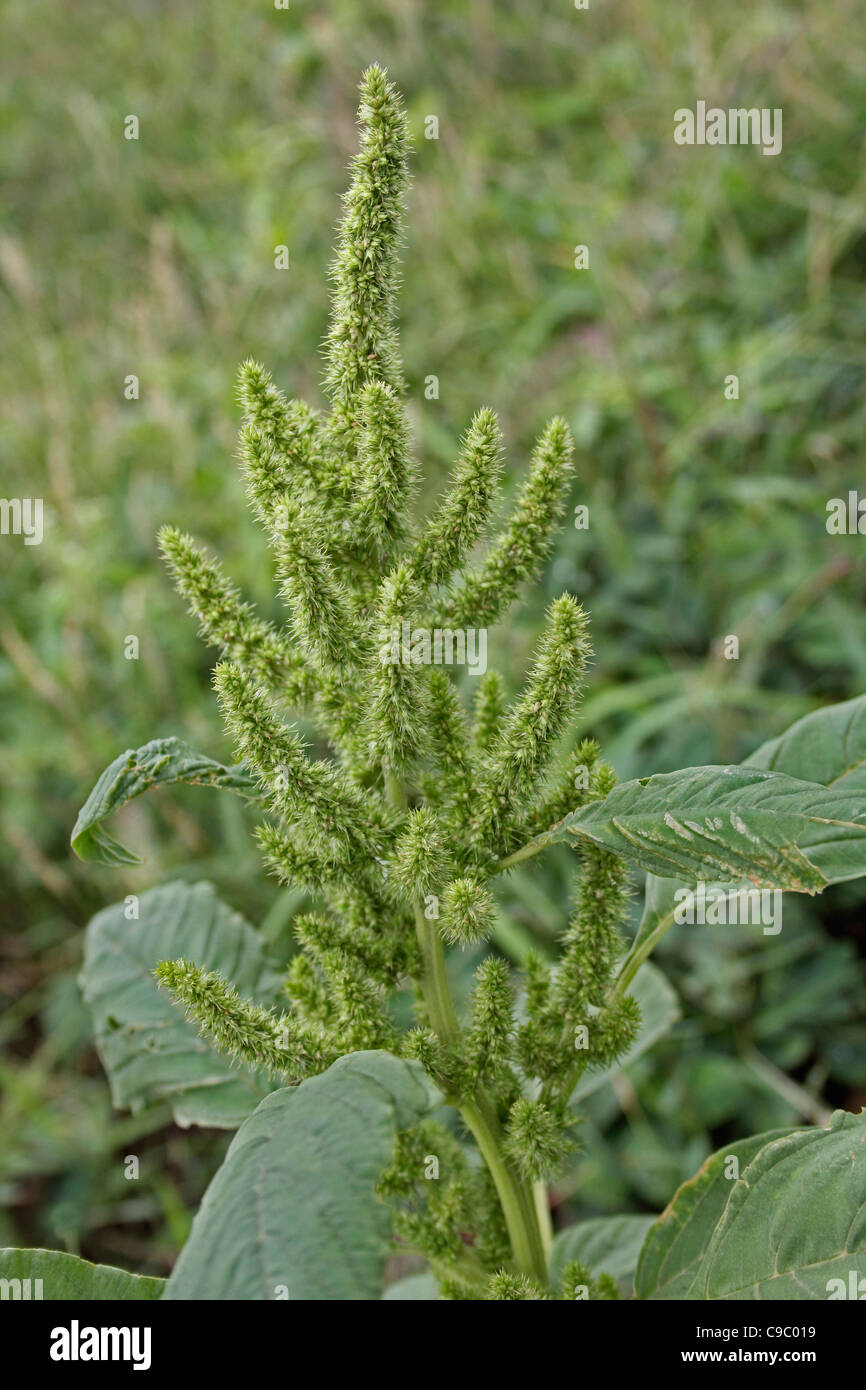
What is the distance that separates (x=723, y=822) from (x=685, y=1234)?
0.52 metres

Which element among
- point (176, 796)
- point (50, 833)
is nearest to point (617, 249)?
point (176, 796)

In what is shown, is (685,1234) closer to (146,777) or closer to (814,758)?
(814,758)

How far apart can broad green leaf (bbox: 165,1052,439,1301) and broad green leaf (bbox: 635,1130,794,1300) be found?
0.49 metres

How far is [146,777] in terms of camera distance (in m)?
0.96

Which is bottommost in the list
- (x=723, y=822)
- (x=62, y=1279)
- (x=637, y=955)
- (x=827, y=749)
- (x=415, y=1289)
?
(x=415, y=1289)

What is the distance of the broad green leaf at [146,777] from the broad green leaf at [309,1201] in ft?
0.98

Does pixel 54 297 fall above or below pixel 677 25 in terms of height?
below

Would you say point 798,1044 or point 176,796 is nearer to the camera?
point 798,1044

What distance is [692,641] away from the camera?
2.98m

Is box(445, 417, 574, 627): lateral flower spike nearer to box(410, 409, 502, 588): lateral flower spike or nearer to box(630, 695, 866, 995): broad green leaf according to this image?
box(410, 409, 502, 588): lateral flower spike

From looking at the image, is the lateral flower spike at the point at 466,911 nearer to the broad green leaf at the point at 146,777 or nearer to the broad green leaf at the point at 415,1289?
the broad green leaf at the point at 146,777

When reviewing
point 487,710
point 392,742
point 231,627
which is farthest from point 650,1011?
point 231,627

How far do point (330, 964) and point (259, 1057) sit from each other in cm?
10

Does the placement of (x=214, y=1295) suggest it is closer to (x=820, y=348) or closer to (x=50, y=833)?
(x=50, y=833)
